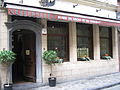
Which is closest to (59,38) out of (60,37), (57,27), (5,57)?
(60,37)

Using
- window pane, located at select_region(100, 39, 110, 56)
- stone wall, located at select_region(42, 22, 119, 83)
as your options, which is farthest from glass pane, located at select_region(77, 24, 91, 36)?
window pane, located at select_region(100, 39, 110, 56)

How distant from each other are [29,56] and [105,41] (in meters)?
6.18

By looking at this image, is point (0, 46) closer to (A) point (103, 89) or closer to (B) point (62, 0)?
(B) point (62, 0)

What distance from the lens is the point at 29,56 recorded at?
398 inches

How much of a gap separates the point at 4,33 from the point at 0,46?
620 millimetres

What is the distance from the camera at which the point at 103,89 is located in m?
8.79

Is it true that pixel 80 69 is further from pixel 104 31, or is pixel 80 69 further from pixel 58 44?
pixel 104 31

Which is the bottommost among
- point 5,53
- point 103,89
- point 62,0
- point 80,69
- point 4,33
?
point 103,89

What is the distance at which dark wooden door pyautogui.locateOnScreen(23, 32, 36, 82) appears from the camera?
9.73m

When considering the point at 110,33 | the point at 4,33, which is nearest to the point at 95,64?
the point at 110,33

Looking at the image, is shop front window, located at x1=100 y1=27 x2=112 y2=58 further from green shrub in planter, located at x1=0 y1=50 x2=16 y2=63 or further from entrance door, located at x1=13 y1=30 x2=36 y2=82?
green shrub in planter, located at x1=0 y1=50 x2=16 y2=63

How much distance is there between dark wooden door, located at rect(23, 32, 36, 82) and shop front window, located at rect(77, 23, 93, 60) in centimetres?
317

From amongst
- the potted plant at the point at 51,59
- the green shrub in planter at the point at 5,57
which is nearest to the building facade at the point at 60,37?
the potted plant at the point at 51,59

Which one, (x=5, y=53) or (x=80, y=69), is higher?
(x=5, y=53)
